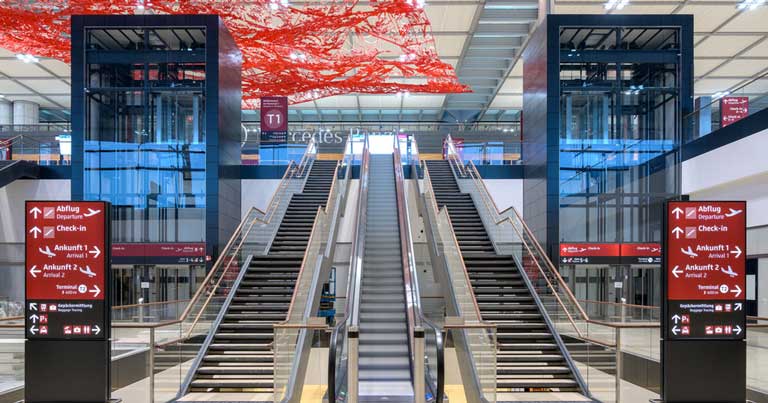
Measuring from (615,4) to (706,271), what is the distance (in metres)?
15.4

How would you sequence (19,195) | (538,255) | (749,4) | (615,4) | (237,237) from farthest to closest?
(615,4) < (749,4) < (19,195) < (237,237) < (538,255)

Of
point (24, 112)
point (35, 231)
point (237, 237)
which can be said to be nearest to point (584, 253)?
point (237, 237)

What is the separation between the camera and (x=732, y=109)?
16.1 meters

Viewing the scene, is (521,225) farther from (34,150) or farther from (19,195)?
(19,195)

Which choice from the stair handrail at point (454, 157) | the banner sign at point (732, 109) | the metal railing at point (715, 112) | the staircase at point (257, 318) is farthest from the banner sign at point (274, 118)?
the banner sign at point (732, 109)

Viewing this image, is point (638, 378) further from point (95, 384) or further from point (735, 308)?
point (95, 384)

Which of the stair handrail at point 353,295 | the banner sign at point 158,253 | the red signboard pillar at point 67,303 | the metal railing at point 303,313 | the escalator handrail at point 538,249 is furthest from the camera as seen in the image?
the banner sign at point 158,253

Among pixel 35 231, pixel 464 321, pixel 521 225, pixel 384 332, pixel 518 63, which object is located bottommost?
pixel 384 332

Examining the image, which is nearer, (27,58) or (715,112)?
(715,112)

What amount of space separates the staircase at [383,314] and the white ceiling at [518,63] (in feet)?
24.6

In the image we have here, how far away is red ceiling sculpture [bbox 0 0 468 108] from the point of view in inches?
674

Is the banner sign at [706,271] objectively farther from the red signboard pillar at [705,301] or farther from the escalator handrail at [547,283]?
the escalator handrail at [547,283]

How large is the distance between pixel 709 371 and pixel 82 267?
607 centimetres

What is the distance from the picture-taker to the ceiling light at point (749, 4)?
19.8m
